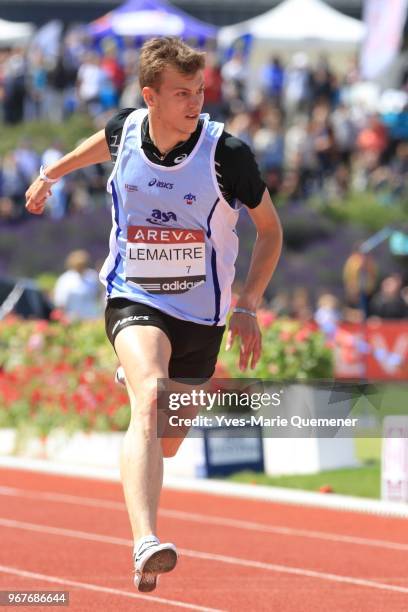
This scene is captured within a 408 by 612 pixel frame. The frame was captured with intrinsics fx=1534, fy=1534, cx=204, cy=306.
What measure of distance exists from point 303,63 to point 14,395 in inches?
514

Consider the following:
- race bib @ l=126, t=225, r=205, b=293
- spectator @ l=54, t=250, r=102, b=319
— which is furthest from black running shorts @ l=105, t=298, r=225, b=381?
spectator @ l=54, t=250, r=102, b=319

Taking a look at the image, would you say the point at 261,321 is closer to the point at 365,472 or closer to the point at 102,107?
the point at 365,472

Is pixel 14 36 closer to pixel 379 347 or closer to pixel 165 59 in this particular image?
pixel 379 347

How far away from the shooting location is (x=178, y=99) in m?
5.94

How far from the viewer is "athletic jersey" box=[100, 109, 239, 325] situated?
6020 mm

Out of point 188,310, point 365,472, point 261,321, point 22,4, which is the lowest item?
point 365,472

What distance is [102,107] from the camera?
2575 cm

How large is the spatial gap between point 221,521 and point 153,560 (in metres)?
5.79

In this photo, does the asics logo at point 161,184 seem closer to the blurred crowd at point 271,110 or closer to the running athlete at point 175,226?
the running athlete at point 175,226

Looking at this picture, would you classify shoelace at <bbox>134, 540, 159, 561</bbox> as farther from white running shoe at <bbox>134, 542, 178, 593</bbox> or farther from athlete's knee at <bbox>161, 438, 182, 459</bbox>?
athlete's knee at <bbox>161, 438, 182, 459</bbox>

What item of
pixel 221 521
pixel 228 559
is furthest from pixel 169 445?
pixel 221 521

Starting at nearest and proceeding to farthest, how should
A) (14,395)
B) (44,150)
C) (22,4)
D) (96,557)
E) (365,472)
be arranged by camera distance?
1. (96,557)
2. (365,472)
3. (14,395)
4. (44,150)
5. (22,4)

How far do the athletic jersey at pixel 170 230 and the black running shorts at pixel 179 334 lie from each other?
0.03 metres

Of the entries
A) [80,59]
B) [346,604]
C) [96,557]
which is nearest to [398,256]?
[80,59]
